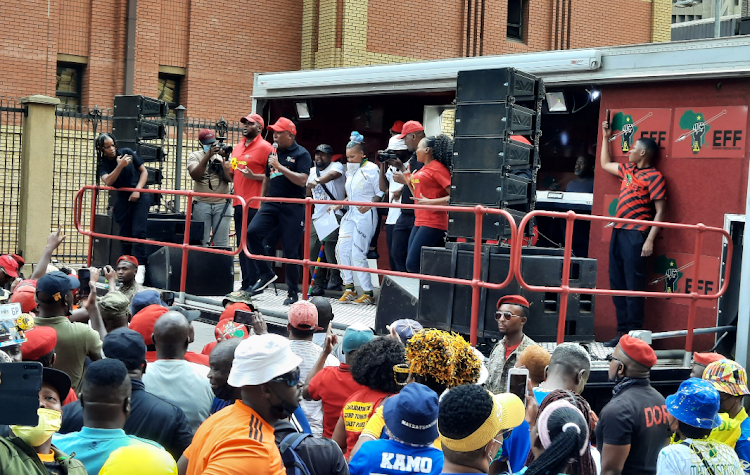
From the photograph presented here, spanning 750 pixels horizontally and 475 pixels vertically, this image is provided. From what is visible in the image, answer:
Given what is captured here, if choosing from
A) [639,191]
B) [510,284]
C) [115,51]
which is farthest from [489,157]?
[115,51]

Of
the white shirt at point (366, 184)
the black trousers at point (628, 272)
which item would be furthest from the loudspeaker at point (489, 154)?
the white shirt at point (366, 184)

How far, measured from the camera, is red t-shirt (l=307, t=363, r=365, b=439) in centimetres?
458

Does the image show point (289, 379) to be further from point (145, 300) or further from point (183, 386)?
point (145, 300)

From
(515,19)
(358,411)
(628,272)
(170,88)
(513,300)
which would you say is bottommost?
(358,411)

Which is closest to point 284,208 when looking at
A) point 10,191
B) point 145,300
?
point 145,300

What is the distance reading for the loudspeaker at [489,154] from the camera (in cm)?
711

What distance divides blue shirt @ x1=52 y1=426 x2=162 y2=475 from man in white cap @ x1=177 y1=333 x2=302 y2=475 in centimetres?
25

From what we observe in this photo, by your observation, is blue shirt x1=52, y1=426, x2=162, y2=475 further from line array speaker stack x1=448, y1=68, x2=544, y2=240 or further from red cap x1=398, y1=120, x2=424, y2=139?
red cap x1=398, y1=120, x2=424, y2=139

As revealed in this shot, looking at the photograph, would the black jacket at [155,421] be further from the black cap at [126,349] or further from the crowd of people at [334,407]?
the black cap at [126,349]

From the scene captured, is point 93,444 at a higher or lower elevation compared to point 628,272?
lower

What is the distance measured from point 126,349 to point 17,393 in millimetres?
1690

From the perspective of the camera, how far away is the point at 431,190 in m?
8.50

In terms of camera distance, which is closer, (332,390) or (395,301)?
(332,390)

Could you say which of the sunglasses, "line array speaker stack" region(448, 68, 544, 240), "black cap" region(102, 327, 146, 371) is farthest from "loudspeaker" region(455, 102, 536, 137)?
the sunglasses
